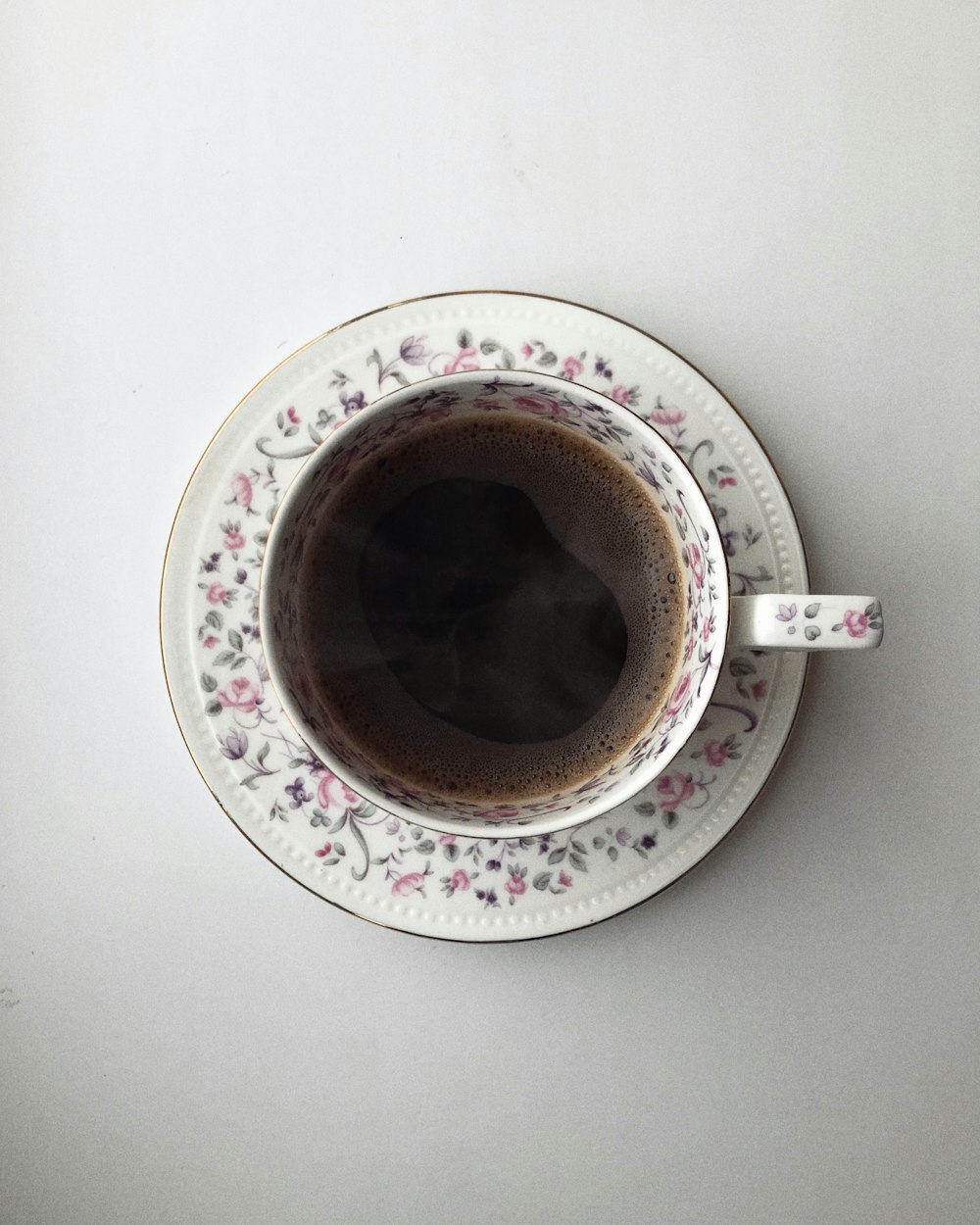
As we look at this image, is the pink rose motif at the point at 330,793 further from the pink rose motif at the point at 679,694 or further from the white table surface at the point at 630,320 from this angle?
the pink rose motif at the point at 679,694

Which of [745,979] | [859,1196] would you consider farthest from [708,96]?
[859,1196]

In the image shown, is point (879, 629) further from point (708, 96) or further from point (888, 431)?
point (708, 96)

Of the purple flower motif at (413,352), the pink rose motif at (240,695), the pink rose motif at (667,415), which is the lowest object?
the pink rose motif at (240,695)

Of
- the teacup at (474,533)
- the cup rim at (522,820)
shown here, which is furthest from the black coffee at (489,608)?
the cup rim at (522,820)

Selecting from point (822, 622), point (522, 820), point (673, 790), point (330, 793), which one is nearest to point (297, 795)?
point (330, 793)

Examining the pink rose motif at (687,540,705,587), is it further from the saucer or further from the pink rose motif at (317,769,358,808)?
the pink rose motif at (317,769,358,808)

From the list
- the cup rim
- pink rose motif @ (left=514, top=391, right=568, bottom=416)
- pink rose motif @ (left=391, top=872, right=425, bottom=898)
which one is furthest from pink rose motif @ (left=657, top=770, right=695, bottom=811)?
pink rose motif @ (left=514, top=391, right=568, bottom=416)
